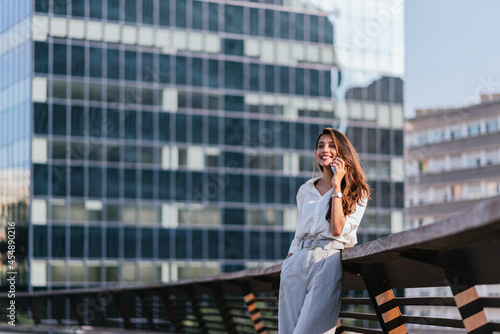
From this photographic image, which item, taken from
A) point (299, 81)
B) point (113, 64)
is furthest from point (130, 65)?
point (299, 81)

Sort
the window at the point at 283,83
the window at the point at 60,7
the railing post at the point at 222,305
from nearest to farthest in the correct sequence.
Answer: the railing post at the point at 222,305, the window at the point at 60,7, the window at the point at 283,83

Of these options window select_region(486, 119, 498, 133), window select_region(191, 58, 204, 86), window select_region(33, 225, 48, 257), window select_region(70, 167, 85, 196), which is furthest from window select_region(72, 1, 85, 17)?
window select_region(486, 119, 498, 133)

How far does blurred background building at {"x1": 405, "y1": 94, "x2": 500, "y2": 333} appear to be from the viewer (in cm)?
9388

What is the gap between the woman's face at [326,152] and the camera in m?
5.22

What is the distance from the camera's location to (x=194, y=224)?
66688 millimetres

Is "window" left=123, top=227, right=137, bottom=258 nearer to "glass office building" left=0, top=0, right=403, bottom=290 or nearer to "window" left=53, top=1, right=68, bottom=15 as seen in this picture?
"glass office building" left=0, top=0, right=403, bottom=290

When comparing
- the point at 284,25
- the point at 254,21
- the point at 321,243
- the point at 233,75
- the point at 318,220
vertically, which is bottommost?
the point at 321,243

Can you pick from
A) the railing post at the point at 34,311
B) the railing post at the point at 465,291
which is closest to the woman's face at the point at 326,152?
the railing post at the point at 465,291

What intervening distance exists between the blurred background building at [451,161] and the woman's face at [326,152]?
8699cm

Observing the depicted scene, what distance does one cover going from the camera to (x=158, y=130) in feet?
218

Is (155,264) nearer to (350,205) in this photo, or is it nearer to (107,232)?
(107,232)

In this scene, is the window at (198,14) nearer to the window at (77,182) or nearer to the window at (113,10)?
the window at (113,10)

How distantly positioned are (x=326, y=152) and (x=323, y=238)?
0.49m

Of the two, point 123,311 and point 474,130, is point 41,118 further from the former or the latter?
point 123,311
